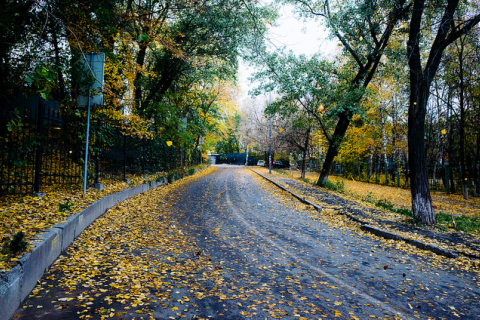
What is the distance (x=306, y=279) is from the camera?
14.9 feet

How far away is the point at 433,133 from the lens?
24266 mm

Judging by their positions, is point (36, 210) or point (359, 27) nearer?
point (36, 210)

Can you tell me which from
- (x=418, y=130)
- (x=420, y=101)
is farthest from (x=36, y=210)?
(x=420, y=101)

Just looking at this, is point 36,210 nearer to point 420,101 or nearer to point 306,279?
point 306,279

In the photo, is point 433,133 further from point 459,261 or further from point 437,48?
point 459,261

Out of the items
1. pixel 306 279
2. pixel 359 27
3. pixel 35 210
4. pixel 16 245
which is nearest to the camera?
pixel 16 245

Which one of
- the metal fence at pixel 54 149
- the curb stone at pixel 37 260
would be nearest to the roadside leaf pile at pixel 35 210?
the curb stone at pixel 37 260

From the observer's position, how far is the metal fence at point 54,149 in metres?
6.11

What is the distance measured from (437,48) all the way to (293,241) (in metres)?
7.89

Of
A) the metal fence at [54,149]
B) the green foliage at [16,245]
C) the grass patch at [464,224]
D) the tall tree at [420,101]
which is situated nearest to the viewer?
the green foliage at [16,245]

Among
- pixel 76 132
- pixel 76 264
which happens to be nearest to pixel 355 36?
pixel 76 132

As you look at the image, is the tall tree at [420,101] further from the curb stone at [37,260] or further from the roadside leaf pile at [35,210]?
the roadside leaf pile at [35,210]

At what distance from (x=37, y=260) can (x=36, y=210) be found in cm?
224

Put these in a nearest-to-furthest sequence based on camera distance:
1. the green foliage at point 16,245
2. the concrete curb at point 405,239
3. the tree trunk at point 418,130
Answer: the green foliage at point 16,245
the concrete curb at point 405,239
the tree trunk at point 418,130
